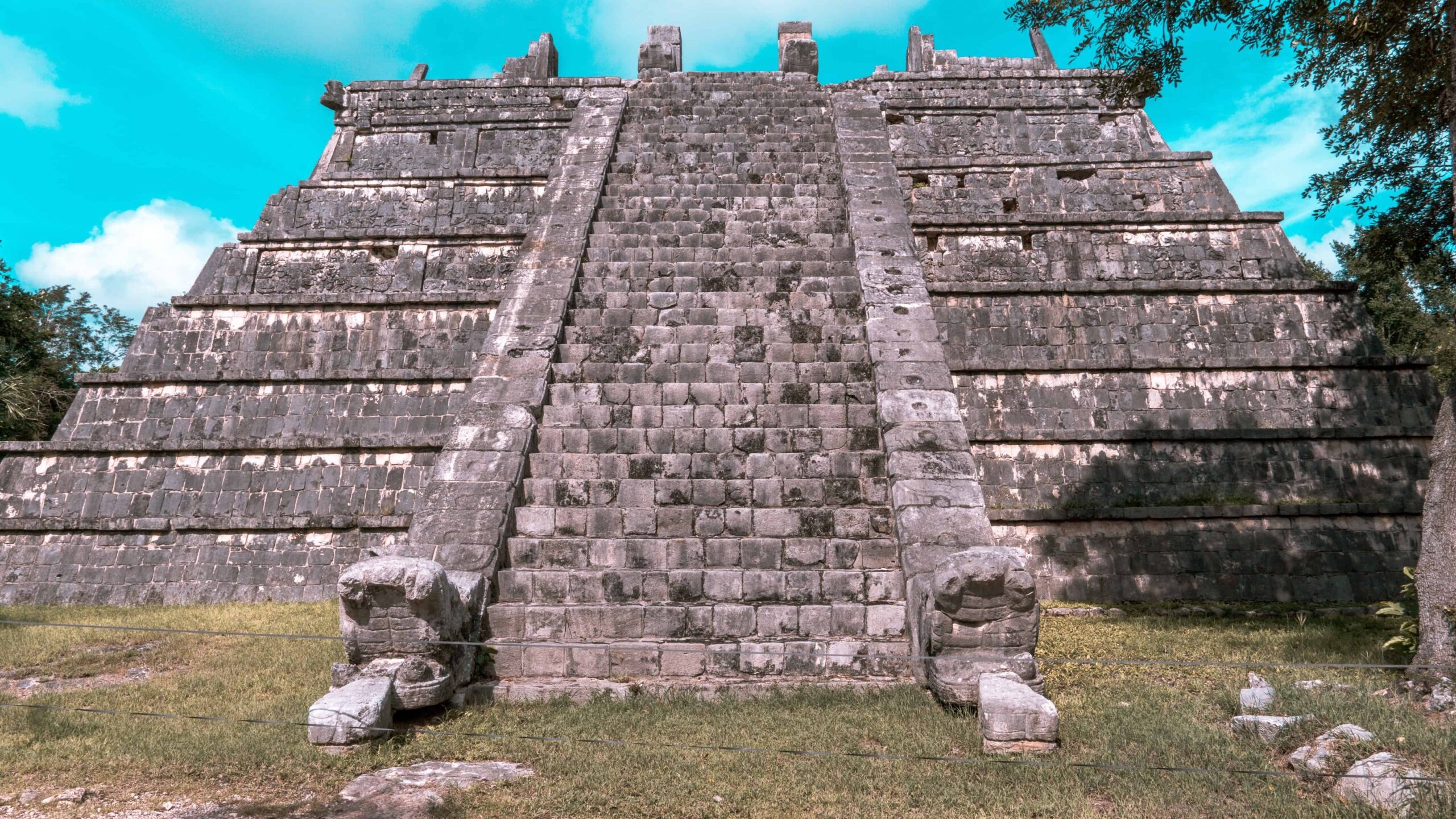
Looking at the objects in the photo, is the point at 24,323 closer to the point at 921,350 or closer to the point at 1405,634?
the point at 921,350

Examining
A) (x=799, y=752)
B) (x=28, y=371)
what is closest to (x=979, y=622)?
(x=799, y=752)

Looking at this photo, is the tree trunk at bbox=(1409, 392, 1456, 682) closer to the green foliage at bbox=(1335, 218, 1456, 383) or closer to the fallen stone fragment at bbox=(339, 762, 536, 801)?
the fallen stone fragment at bbox=(339, 762, 536, 801)

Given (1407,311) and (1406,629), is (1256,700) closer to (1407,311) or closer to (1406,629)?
(1406,629)

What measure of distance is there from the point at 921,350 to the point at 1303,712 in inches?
170

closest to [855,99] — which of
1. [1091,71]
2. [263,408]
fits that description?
[1091,71]

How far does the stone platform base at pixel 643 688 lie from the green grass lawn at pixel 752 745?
4.9 inches

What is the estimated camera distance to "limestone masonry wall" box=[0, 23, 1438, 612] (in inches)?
264

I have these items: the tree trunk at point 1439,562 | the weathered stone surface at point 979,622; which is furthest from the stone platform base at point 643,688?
the tree trunk at point 1439,562

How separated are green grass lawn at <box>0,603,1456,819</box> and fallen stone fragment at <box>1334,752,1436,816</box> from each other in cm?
11

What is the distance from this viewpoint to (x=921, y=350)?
8133 mm

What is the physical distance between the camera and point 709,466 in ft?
24.3

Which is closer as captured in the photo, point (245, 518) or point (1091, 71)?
point (245, 518)

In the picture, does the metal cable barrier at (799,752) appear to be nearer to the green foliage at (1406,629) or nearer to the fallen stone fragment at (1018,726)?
the fallen stone fragment at (1018,726)

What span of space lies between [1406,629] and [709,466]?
5.40 metres
